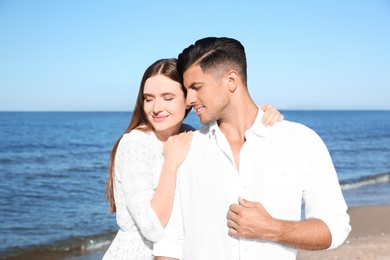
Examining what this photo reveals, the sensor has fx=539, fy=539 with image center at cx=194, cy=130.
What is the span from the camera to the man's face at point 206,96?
9.04 feet

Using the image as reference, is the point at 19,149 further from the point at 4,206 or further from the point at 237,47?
the point at 237,47

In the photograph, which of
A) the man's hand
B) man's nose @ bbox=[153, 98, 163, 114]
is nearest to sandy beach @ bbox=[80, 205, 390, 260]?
man's nose @ bbox=[153, 98, 163, 114]

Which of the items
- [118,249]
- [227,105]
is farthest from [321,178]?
[118,249]

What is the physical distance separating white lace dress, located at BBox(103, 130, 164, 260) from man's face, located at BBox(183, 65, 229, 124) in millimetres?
572

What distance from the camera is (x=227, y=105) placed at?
9.22 feet

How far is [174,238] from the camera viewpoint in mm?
2883

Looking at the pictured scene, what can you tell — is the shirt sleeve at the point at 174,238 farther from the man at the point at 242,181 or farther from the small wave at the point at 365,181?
the small wave at the point at 365,181

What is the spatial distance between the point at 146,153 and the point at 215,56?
0.79 meters

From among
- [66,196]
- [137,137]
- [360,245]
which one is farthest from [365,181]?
[137,137]

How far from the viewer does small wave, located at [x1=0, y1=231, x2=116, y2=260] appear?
9078 millimetres

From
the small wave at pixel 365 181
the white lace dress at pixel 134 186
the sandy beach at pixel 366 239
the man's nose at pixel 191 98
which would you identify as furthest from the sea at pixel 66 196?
the man's nose at pixel 191 98

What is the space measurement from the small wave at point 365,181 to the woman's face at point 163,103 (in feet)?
42.1

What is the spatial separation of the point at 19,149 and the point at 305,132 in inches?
1183

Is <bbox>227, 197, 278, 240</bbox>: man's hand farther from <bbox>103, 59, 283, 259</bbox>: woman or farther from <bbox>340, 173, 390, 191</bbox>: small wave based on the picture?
<bbox>340, 173, 390, 191</bbox>: small wave
